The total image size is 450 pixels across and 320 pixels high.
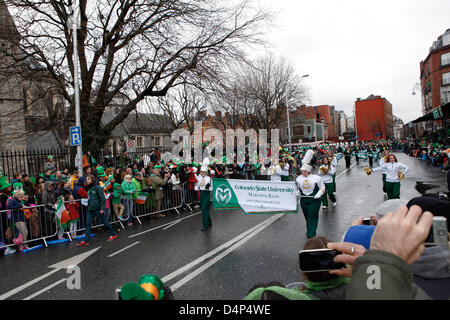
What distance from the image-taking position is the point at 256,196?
8055mm

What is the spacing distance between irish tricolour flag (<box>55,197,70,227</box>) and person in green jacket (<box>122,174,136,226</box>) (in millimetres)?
1948

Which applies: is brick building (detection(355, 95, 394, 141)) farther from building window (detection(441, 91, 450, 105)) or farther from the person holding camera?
the person holding camera

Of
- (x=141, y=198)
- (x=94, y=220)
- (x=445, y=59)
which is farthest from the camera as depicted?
(x=445, y=59)

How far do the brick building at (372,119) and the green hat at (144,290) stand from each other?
93.1 meters

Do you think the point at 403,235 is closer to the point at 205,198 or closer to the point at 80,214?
the point at 205,198

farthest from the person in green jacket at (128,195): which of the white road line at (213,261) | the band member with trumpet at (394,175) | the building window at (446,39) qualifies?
the building window at (446,39)

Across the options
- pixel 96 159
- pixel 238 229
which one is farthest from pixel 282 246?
pixel 96 159

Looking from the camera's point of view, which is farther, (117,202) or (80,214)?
(117,202)

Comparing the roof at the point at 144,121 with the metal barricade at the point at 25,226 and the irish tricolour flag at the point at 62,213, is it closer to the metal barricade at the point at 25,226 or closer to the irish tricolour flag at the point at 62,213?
the irish tricolour flag at the point at 62,213

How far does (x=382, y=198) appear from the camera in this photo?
12.0 meters

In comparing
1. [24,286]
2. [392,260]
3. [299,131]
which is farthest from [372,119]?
[392,260]

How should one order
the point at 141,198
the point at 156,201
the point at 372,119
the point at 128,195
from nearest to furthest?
1. the point at 128,195
2. the point at 141,198
3. the point at 156,201
4. the point at 372,119

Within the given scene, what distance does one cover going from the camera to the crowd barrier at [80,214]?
7977mm

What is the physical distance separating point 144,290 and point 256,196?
271 inches
